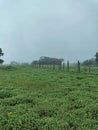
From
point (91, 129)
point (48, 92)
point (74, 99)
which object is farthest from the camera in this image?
point (48, 92)

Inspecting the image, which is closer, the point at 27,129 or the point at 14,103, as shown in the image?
the point at 27,129

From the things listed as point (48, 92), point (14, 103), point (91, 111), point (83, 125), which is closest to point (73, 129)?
point (83, 125)

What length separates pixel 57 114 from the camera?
44.1ft

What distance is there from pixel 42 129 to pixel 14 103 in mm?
4419

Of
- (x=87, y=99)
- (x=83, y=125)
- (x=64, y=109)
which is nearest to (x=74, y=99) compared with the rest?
(x=87, y=99)

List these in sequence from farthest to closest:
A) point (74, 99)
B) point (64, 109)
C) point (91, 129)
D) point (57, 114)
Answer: point (74, 99)
point (64, 109)
point (57, 114)
point (91, 129)

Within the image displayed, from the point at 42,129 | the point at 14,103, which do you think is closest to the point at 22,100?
the point at 14,103

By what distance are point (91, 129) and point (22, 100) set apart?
559 cm

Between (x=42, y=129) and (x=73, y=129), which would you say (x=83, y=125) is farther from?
(x=42, y=129)

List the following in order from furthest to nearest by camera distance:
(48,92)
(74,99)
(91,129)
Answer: (48,92) → (74,99) → (91,129)

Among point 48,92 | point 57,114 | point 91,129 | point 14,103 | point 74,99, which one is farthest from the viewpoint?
point 48,92

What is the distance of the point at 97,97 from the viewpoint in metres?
17.4

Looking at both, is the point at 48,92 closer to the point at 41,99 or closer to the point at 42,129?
the point at 41,99

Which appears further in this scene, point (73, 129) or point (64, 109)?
point (64, 109)
